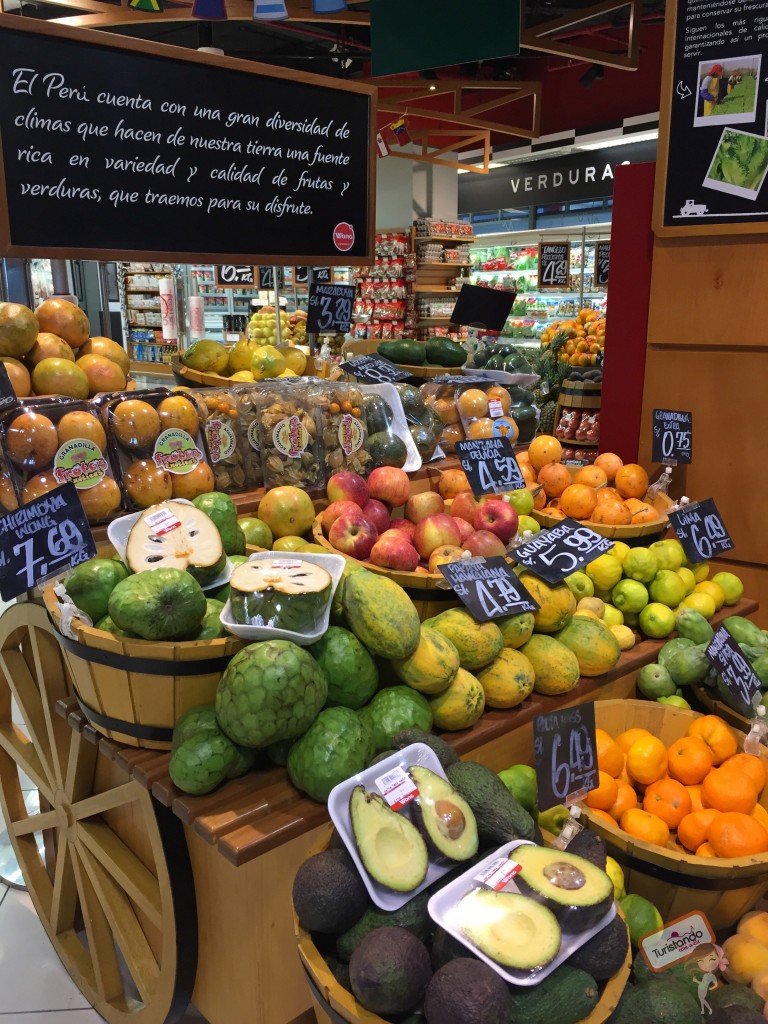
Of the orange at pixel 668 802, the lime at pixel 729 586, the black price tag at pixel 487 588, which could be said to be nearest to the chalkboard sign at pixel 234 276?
the lime at pixel 729 586

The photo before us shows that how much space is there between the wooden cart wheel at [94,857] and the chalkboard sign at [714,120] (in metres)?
2.37

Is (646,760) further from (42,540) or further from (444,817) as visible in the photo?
(42,540)

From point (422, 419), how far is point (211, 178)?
3.33ft

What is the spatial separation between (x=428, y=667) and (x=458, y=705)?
0.12 metres

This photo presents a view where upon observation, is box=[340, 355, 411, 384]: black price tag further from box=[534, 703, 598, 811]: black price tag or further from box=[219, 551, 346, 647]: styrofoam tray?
box=[534, 703, 598, 811]: black price tag

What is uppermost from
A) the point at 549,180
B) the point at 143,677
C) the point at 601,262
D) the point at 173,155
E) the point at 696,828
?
the point at 549,180

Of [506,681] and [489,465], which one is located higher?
[489,465]

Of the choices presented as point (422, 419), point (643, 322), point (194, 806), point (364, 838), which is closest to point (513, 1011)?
point (364, 838)

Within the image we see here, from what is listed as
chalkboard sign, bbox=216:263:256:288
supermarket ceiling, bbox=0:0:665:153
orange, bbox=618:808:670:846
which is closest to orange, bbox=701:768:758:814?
orange, bbox=618:808:670:846

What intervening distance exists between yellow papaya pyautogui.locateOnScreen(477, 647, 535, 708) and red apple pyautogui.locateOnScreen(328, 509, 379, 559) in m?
0.44

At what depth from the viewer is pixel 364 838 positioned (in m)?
1.07

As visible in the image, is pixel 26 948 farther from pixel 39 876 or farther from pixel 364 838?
pixel 364 838

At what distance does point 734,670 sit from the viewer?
1858 millimetres

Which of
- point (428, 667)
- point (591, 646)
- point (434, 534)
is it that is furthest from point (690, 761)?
point (434, 534)
